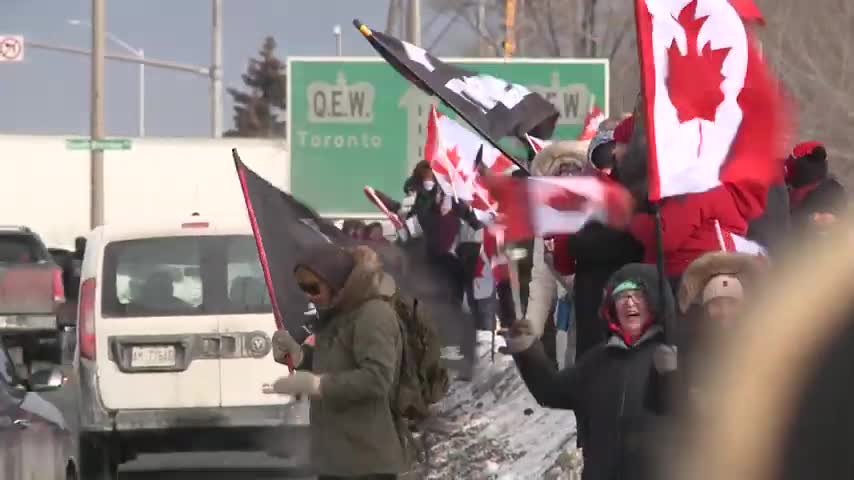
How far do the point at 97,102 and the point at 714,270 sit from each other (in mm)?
29211

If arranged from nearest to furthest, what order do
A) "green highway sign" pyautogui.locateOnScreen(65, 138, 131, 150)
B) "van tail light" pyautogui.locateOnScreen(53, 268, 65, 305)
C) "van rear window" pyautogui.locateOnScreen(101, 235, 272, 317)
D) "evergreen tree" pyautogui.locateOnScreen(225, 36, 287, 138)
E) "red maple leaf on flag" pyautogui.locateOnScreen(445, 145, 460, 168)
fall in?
"van rear window" pyautogui.locateOnScreen(101, 235, 272, 317) → "red maple leaf on flag" pyautogui.locateOnScreen(445, 145, 460, 168) → "van tail light" pyautogui.locateOnScreen(53, 268, 65, 305) → "green highway sign" pyautogui.locateOnScreen(65, 138, 131, 150) → "evergreen tree" pyautogui.locateOnScreen(225, 36, 287, 138)

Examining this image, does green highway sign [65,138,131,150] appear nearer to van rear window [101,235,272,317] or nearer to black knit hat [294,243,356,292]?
van rear window [101,235,272,317]

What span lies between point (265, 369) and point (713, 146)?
6.95 meters

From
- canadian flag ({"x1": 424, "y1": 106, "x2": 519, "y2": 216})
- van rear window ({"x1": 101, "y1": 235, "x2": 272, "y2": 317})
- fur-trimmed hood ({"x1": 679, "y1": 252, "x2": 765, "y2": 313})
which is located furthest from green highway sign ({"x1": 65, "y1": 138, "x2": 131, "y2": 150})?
fur-trimmed hood ({"x1": 679, "y1": 252, "x2": 765, "y2": 313})

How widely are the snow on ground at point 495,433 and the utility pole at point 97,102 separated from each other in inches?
937

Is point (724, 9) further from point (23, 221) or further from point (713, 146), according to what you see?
point (23, 221)

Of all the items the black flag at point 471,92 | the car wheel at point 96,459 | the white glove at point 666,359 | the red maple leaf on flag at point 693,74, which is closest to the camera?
the white glove at point 666,359

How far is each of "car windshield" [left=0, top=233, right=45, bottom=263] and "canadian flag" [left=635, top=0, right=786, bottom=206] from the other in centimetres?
1737

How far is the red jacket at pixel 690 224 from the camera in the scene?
23.1 ft

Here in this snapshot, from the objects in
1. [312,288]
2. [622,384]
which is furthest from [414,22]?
[622,384]

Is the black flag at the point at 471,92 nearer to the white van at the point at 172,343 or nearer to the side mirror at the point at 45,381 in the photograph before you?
the side mirror at the point at 45,381

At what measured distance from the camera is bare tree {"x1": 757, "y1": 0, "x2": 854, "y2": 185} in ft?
111

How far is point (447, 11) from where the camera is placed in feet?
164

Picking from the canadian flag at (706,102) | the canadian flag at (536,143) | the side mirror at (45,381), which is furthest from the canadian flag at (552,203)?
the side mirror at (45,381)
